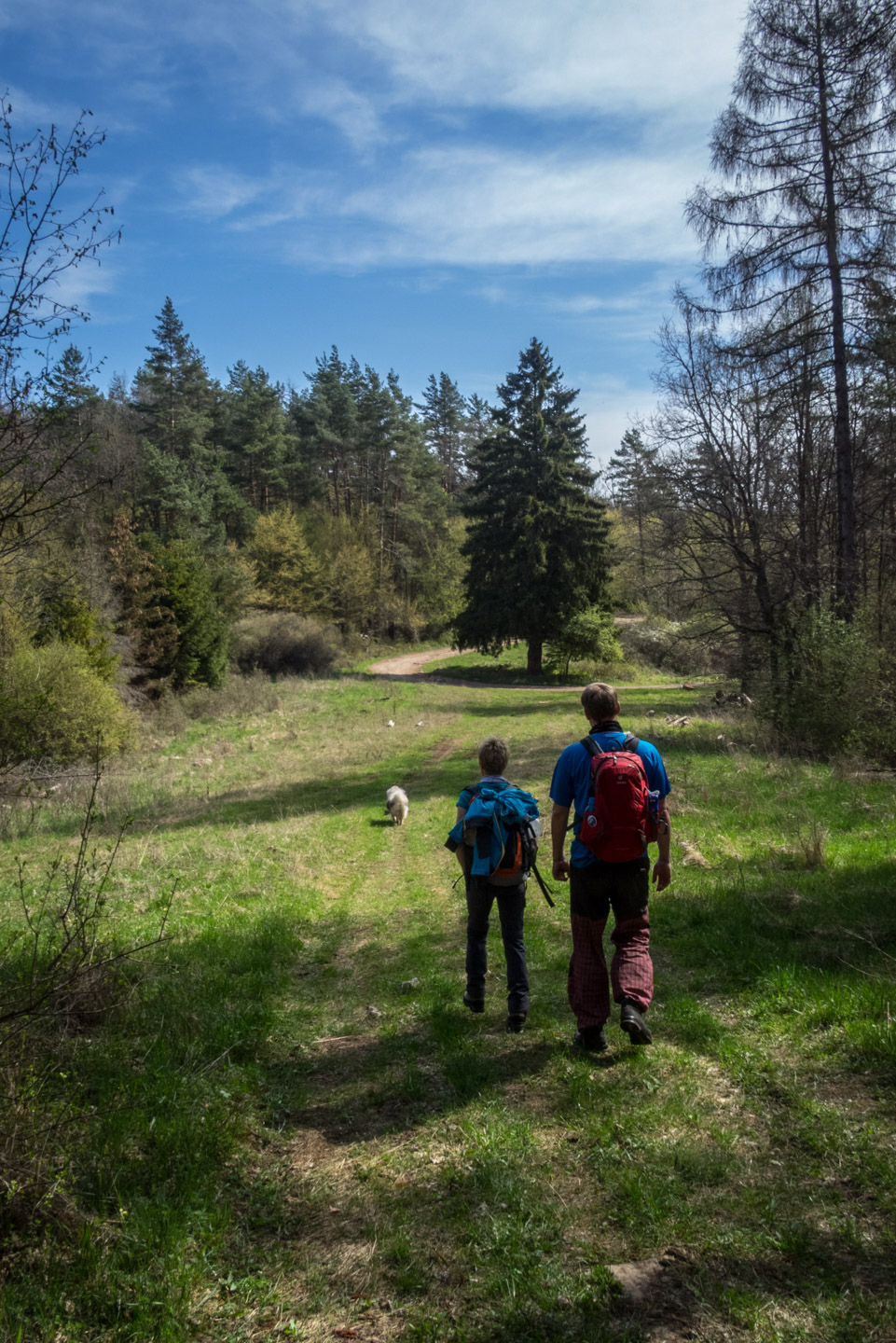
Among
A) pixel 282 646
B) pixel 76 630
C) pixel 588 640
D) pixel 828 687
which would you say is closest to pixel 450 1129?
pixel 828 687

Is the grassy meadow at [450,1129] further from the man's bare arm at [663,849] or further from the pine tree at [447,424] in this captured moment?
the pine tree at [447,424]

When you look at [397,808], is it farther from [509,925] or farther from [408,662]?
[408,662]

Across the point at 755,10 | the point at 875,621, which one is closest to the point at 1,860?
the point at 875,621

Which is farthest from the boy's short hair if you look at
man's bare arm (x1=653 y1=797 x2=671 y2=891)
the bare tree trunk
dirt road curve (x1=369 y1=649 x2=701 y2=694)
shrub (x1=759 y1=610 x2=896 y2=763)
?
dirt road curve (x1=369 y1=649 x2=701 y2=694)

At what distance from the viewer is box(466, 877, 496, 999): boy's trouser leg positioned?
189 inches

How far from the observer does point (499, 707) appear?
84.0ft

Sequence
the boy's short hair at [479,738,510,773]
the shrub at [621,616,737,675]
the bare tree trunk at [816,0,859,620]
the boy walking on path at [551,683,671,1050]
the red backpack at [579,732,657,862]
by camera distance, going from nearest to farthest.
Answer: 1. the red backpack at [579,732,657,862]
2. the boy walking on path at [551,683,671,1050]
3. the boy's short hair at [479,738,510,773]
4. the bare tree trunk at [816,0,859,620]
5. the shrub at [621,616,737,675]

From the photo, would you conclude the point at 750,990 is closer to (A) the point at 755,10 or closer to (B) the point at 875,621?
(B) the point at 875,621

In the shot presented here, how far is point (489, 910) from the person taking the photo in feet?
15.9

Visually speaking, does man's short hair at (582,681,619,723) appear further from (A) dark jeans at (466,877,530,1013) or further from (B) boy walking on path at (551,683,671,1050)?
(A) dark jeans at (466,877,530,1013)

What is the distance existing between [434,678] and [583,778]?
103 ft

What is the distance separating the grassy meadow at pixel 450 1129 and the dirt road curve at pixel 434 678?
75.8 ft

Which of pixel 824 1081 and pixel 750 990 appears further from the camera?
pixel 750 990

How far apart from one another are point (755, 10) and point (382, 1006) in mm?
17398
